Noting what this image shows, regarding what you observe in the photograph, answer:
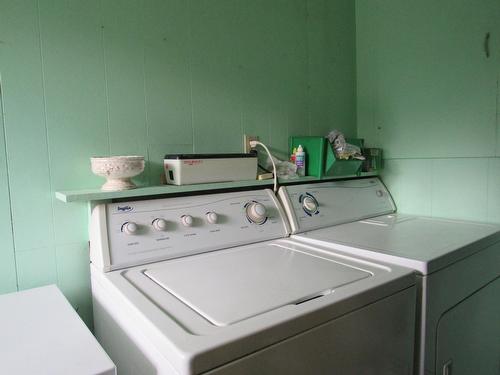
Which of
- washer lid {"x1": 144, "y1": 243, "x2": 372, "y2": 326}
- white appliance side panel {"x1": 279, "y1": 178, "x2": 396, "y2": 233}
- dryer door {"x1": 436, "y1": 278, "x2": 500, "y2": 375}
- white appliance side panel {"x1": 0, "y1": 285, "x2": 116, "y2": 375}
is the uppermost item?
white appliance side panel {"x1": 279, "y1": 178, "x2": 396, "y2": 233}

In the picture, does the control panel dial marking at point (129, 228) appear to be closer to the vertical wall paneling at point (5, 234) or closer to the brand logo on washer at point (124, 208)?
the brand logo on washer at point (124, 208)

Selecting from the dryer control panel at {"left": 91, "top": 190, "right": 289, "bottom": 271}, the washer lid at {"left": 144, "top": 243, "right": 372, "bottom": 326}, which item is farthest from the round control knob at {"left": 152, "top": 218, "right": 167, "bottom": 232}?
the washer lid at {"left": 144, "top": 243, "right": 372, "bottom": 326}

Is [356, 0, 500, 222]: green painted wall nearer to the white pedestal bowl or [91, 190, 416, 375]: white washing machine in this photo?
[91, 190, 416, 375]: white washing machine

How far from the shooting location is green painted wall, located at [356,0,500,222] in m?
1.55

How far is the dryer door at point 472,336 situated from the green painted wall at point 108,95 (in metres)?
1.02

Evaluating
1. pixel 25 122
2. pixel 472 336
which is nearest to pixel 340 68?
pixel 472 336

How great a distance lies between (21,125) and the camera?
1056 millimetres

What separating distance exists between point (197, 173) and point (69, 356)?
73 cm

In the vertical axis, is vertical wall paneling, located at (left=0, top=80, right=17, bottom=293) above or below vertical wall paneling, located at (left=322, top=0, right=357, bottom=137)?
below

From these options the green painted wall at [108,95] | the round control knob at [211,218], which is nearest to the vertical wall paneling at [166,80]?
the green painted wall at [108,95]

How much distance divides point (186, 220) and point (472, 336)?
111 centimetres

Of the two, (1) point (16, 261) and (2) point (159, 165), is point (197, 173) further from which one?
(1) point (16, 261)

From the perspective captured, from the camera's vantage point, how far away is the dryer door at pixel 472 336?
1084 mm

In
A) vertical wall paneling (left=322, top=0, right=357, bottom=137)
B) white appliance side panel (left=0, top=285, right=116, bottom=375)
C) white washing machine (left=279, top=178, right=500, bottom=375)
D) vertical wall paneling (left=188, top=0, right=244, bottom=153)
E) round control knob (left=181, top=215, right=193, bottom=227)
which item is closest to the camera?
white appliance side panel (left=0, top=285, right=116, bottom=375)
